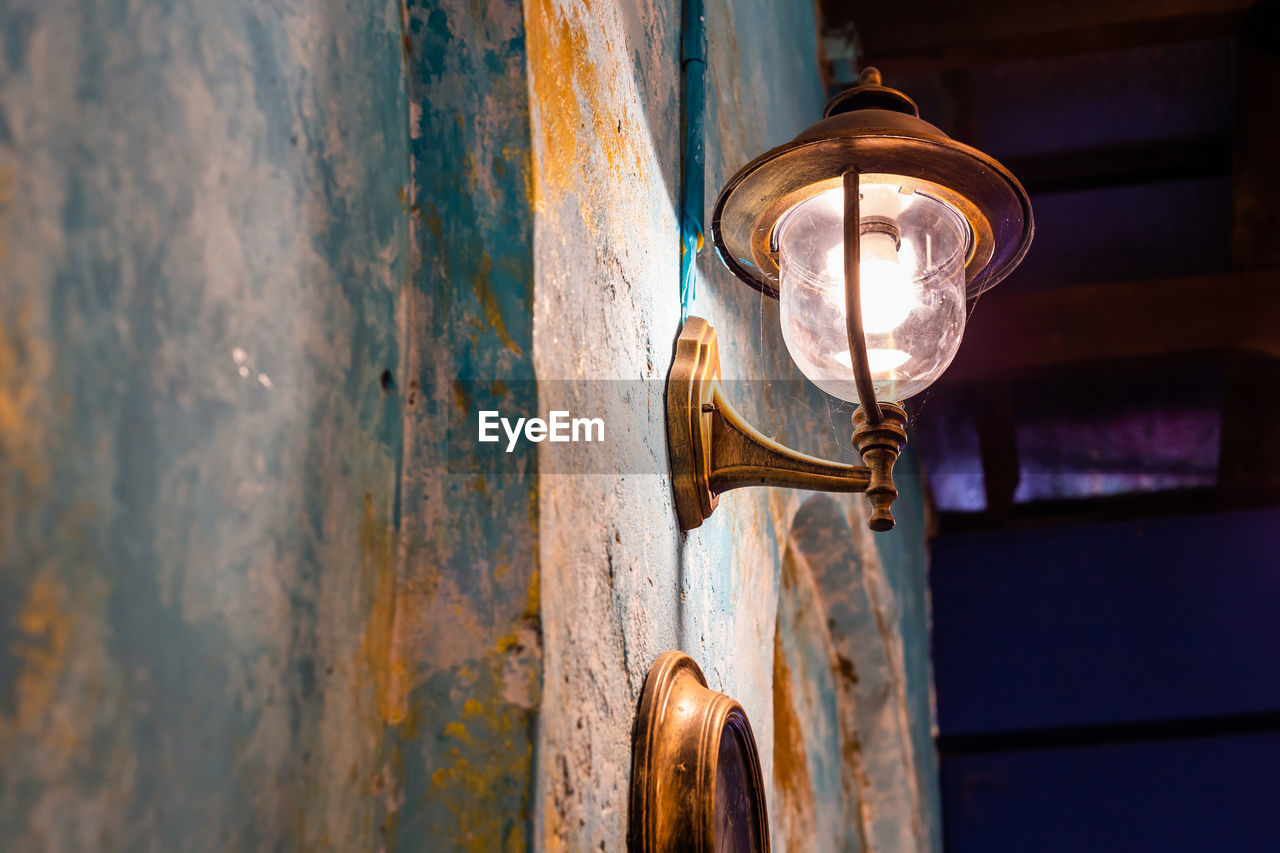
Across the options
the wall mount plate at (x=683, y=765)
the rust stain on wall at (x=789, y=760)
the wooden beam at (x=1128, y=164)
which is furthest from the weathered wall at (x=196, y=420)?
Result: the wooden beam at (x=1128, y=164)

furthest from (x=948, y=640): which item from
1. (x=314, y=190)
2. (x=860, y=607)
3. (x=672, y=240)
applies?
(x=314, y=190)

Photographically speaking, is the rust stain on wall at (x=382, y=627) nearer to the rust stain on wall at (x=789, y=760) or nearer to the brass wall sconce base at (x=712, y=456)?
the brass wall sconce base at (x=712, y=456)

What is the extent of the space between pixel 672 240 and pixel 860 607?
6.36 ft

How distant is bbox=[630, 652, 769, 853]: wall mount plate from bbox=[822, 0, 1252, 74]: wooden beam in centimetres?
271

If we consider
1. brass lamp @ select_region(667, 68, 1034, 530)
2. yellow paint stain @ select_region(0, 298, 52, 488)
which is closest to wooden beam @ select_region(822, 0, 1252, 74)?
brass lamp @ select_region(667, 68, 1034, 530)

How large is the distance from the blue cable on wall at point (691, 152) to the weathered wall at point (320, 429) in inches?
9.5

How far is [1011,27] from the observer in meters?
3.30

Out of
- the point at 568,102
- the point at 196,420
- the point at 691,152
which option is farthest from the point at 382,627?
the point at 691,152

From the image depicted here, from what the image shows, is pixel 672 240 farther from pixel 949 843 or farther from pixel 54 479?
pixel 949 843

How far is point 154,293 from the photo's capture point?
580 millimetres

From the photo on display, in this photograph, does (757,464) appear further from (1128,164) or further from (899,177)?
(1128,164)

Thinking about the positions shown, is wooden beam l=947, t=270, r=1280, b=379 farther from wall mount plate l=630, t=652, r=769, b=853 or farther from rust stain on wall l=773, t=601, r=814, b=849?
wall mount plate l=630, t=652, r=769, b=853

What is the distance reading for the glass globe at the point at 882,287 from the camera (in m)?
1.13

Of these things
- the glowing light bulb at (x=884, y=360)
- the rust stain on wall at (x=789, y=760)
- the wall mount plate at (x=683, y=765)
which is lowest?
the rust stain on wall at (x=789, y=760)
